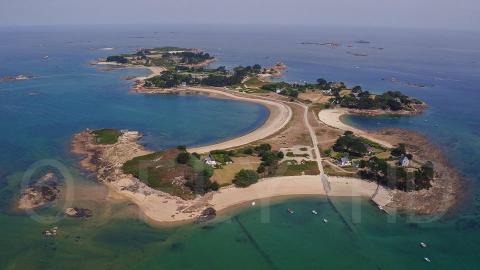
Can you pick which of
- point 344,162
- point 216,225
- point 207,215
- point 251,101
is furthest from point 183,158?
point 251,101

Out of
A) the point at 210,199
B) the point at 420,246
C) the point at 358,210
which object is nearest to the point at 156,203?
the point at 210,199

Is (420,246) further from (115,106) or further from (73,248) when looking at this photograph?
(115,106)

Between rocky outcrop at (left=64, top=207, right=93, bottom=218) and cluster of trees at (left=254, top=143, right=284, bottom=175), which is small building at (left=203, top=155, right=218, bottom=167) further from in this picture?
rocky outcrop at (left=64, top=207, right=93, bottom=218)

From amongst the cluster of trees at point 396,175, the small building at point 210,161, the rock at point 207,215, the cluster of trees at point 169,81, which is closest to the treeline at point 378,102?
the cluster of trees at point 396,175

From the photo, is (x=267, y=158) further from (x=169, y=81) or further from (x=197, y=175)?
(x=169, y=81)

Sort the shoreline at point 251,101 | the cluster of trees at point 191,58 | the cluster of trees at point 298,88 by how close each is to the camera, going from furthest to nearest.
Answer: the cluster of trees at point 191,58
the cluster of trees at point 298,88
the shoreline at point 251,101

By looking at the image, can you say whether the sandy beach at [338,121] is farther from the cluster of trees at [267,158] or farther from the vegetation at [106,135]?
the vegetation at [106,135]
